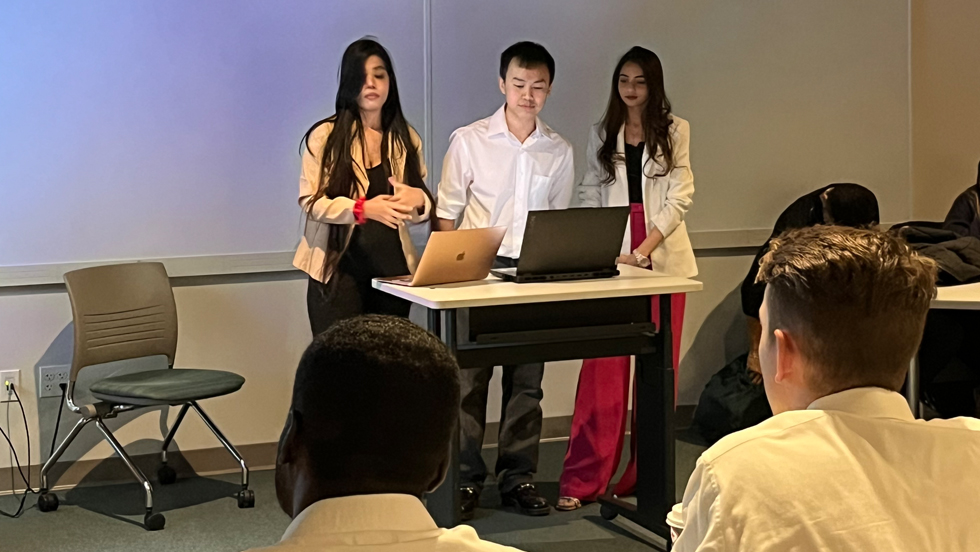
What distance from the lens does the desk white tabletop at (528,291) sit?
3.06 m

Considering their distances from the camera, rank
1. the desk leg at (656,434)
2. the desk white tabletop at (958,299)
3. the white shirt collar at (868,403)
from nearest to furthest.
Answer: the white shirt collar at (868,403), the desk white tabletop at (958,299), the desk leg at (656,434)

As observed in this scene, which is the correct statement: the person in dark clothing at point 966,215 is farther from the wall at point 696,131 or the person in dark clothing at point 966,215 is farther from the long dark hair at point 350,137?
the long dark hair at point 350,137

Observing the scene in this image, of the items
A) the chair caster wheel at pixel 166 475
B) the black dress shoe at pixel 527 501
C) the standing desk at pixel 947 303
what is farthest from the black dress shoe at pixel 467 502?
the standing desk at pixel 947 303

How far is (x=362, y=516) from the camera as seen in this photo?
3.89 ft

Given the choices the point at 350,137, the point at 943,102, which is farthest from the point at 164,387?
the point at 943,102

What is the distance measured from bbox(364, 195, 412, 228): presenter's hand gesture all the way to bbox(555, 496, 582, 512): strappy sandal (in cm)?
123

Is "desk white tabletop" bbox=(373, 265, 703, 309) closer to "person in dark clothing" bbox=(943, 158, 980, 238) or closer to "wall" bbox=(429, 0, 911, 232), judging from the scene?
"wall" bbox=(429, 0, 911, 232)

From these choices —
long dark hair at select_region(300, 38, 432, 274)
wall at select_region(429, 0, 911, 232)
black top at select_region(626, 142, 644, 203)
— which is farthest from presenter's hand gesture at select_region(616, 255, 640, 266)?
wall at select_region(429, 0, 911, 232)

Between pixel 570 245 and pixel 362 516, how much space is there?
2193 mm

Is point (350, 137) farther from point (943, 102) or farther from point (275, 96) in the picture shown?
point (943, 102)

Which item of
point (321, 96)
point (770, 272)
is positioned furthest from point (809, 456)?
point (321, 96)

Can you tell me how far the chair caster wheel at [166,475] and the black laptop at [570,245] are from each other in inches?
70.3

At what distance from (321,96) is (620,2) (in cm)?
147

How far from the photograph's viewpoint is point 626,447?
16.0 ft
